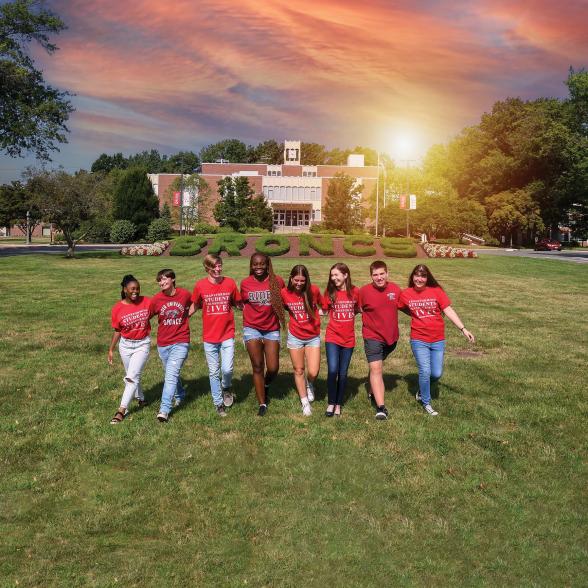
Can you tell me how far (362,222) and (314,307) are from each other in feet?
213

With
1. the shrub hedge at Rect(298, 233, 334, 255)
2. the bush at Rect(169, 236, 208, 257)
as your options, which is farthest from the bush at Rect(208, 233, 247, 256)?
the shrub hedge at Rect(298, 233, 334, 255)

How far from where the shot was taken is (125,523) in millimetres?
4375

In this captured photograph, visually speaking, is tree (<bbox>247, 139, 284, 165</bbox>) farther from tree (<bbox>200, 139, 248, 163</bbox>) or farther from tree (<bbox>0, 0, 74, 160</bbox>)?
tree (<bbox>0, 0, 74, 160</bbox>)

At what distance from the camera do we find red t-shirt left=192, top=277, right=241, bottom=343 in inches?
265

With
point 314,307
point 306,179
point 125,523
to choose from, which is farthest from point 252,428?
point 306,179

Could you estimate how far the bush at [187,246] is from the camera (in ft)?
117

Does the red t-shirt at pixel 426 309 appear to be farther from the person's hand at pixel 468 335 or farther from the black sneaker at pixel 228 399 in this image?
the black sneaker at pixel 228 399

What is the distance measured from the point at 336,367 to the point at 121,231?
52.6m

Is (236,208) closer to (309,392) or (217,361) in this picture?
(309,392)

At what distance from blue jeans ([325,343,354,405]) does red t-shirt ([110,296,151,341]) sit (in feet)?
7.35

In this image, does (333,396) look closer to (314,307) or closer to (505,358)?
(314,307)

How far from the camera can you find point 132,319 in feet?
21.7

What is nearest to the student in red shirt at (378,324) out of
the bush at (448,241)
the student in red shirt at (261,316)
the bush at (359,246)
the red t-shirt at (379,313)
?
the red t-shirt at (379,313)

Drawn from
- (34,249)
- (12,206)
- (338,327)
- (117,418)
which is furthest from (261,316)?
(12,206)
